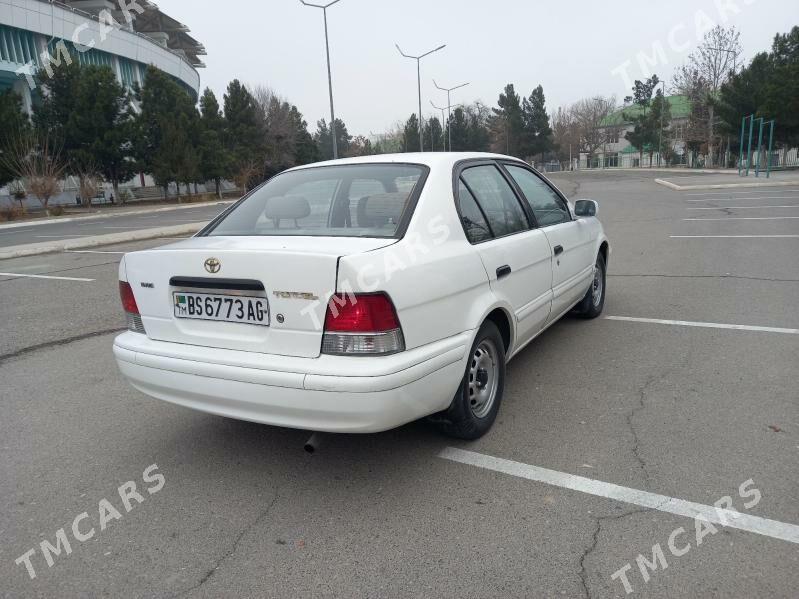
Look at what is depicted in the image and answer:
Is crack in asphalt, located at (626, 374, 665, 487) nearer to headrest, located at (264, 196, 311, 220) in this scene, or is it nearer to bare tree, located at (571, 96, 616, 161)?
headrest, located at (264, 196, 311, 220)

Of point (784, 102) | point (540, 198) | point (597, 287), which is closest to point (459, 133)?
point (784, 102)

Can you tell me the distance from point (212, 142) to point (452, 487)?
39.1m

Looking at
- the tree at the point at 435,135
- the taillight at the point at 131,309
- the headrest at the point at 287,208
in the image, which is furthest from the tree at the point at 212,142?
the taillight at the point at 131,309

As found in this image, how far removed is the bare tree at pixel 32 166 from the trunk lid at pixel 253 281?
93.8 ft

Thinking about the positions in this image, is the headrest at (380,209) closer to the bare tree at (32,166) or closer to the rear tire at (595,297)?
the rear tire at (595,297)

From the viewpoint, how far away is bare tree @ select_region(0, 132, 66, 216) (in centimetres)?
2695

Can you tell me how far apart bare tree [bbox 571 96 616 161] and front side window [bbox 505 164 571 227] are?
90302 mm

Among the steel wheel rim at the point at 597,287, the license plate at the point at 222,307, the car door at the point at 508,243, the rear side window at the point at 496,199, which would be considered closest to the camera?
the license plate at the point at 222,307

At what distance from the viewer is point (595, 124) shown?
3479 inches

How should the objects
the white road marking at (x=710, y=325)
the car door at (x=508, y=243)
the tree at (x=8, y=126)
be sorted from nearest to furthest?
1. the car door at (x=508, y=243)
2. the white road marking at (x=710, y=325)
3. the tree at (x=8, y=126)

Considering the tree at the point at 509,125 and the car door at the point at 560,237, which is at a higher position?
the tree at the point at 509,125

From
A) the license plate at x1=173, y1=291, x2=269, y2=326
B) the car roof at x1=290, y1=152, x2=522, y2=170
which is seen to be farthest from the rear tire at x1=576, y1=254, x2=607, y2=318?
the license plate at x1=173, y1=291, x2=269, y2=326

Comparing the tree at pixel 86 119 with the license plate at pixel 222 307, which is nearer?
the license plate at pixel 222 307

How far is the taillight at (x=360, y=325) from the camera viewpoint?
258 cm
